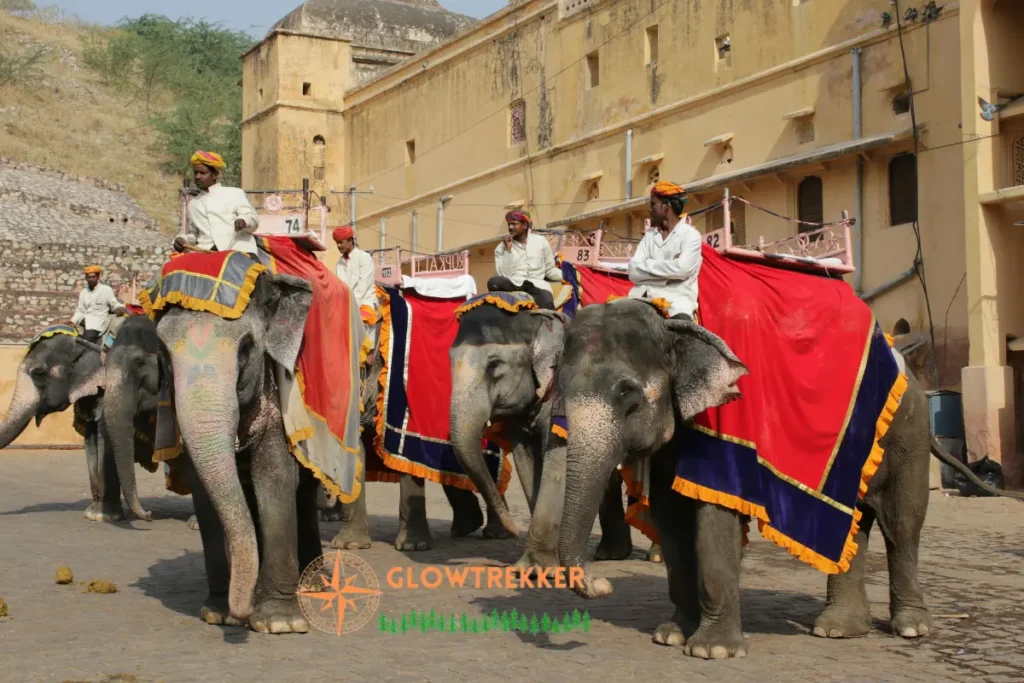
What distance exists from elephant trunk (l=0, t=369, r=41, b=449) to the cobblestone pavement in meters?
1.67

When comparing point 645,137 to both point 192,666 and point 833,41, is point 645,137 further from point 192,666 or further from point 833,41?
point 192,666

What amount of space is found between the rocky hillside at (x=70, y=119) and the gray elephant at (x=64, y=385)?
38.9m

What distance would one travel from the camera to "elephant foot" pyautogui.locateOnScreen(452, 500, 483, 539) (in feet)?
38.9

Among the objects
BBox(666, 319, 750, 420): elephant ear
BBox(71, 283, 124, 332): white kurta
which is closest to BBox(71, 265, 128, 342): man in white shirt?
BBox(71, 283, 124, 332): white kurta

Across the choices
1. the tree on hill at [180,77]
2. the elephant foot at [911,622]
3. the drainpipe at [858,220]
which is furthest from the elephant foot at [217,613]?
the tree on hill at [180,77]

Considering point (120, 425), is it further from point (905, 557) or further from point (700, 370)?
point (905, 557)

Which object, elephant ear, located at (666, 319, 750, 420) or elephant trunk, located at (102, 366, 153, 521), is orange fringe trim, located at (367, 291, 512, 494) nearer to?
elephant trunk, located at (102, 366, 153, 521)

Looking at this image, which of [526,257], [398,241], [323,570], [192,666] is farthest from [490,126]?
[192,666]

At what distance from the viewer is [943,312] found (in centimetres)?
2133

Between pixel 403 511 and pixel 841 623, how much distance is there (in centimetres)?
460

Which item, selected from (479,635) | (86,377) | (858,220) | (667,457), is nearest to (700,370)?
(667,457)

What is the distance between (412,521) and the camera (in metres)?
10.8

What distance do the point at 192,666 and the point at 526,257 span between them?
5247 millimetres

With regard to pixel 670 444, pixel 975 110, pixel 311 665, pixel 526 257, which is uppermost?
pixel 975 110
